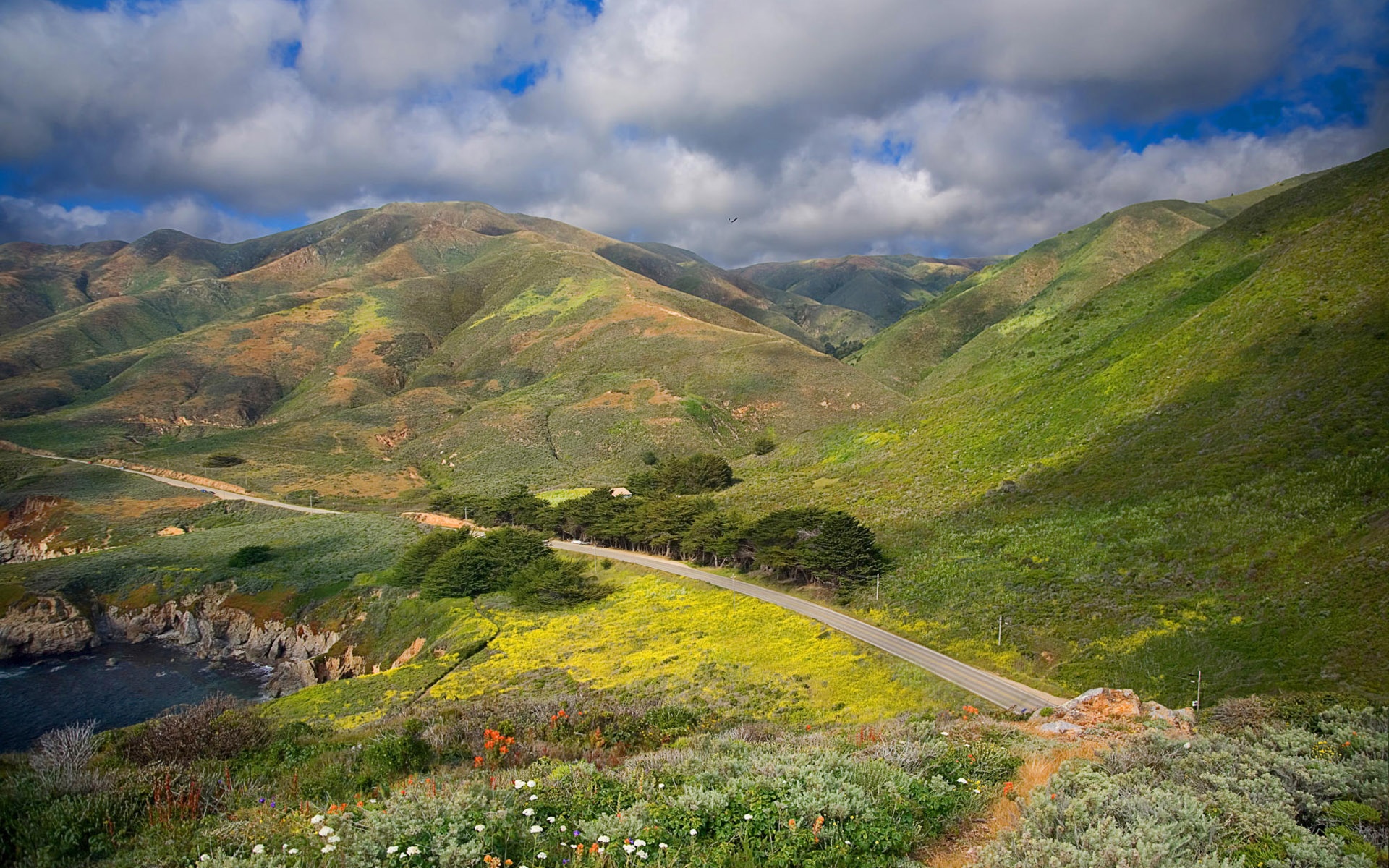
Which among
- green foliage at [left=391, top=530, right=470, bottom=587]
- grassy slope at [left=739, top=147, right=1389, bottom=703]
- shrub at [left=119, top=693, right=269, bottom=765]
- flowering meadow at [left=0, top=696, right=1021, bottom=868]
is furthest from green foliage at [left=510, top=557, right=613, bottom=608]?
flowering meadow at [left=0, top=696, right=1021, bottom=868]

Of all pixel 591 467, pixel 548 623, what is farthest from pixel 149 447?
pixel 548 623

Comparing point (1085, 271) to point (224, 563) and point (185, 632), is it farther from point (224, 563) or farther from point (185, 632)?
point (185, 632)

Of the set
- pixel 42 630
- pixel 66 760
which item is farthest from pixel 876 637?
pixel 42 630

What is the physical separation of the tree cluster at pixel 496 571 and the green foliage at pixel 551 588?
0.06 meters

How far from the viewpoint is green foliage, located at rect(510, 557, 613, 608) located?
49688 mm

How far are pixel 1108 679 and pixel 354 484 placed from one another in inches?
3950

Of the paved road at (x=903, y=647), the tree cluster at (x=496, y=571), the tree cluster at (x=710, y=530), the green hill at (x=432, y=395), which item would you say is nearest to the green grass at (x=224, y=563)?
the tree cluster at (x=496, y=571)

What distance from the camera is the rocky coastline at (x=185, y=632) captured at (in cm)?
5041

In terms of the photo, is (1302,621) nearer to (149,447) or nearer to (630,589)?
(630,589)

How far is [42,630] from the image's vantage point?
176 feet

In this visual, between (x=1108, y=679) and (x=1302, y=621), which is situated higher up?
(x=1302, y=621)

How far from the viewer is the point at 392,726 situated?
15602 millimetres

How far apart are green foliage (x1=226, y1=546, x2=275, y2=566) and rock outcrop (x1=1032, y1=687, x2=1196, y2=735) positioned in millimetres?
64862

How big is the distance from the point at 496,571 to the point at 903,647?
1328 inches
